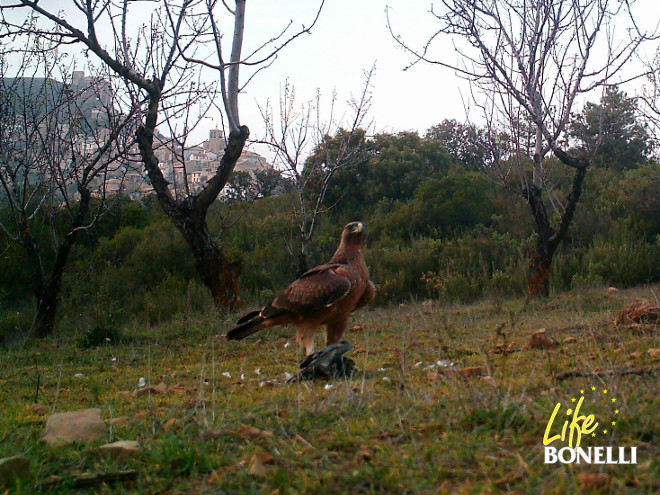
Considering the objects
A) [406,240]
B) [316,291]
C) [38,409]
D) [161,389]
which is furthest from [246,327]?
[406,240]

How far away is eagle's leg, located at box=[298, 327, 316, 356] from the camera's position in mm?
7219

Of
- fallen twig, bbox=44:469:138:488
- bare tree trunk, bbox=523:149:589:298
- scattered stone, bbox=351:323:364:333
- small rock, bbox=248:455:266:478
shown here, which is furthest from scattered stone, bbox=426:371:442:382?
bare tree trunk, bbox=523:149:589:298

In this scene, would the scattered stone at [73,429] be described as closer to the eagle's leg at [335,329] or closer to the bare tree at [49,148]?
the eagle's leg at [335,329]

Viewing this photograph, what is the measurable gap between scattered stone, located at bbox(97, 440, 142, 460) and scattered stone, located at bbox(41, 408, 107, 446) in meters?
0.45

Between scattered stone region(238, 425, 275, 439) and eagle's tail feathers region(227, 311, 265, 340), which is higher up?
eagle's tail feathers region(227, 311, 265, 340)

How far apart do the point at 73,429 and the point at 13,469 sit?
28.1 inches

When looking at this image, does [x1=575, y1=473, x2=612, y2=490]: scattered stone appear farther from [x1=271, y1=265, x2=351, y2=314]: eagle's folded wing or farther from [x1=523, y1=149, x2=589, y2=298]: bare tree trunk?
[x1=523, y1=149, x2=589, y2=298]: bare tree trunk

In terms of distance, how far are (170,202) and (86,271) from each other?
724 cm

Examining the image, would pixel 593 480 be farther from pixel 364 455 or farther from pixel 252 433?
pixel 252 433

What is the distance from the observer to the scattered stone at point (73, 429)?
3697 mm

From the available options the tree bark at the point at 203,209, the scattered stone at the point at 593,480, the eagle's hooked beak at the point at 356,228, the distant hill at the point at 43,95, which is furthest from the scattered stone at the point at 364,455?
the distant hill at the point at 43,95

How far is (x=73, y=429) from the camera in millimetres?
3777

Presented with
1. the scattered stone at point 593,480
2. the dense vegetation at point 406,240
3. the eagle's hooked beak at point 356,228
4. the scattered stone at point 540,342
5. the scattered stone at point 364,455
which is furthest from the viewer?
the dense vegetation at point 406,240

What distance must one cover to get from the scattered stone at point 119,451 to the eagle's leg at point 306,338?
3953mm
